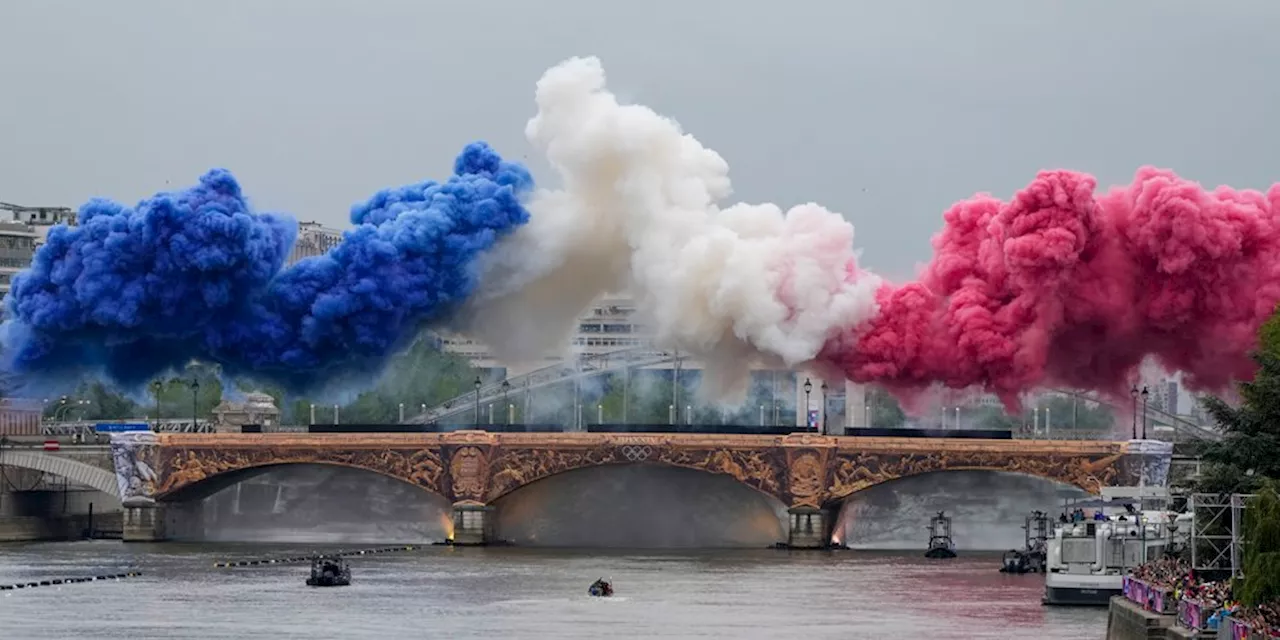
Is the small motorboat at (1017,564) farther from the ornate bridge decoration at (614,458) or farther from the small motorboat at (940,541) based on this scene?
the small motorboat at (940,541)

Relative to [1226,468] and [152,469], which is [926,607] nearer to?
[1226,468]

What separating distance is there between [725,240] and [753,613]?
95.1ft

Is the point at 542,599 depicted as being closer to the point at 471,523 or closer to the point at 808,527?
the point at 808,527

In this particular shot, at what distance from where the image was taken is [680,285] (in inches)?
5684

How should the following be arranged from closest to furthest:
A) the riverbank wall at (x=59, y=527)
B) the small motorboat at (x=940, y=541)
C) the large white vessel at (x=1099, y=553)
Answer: the large white vessel at (x=1099, y=553) < the small motorboat at (x=940, y=541) < the riverbank wall at (x=59, y=527)

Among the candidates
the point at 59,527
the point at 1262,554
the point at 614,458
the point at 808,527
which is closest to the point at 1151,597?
the point at 1262,554

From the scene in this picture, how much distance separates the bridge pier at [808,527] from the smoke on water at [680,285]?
12.5 m

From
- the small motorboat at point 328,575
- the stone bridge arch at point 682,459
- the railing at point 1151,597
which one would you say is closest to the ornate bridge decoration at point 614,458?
the stone bridge arch at point 682,459

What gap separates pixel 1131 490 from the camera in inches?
5192

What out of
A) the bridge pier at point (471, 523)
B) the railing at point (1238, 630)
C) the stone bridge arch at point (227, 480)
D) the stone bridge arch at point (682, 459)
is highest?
the stone bridge arch at point (682, 459)

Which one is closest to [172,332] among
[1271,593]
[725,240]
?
[725,240]

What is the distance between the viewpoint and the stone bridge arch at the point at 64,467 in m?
178

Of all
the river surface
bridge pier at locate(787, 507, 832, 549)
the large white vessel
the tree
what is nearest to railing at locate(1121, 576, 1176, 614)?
the tree

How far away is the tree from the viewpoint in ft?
350
